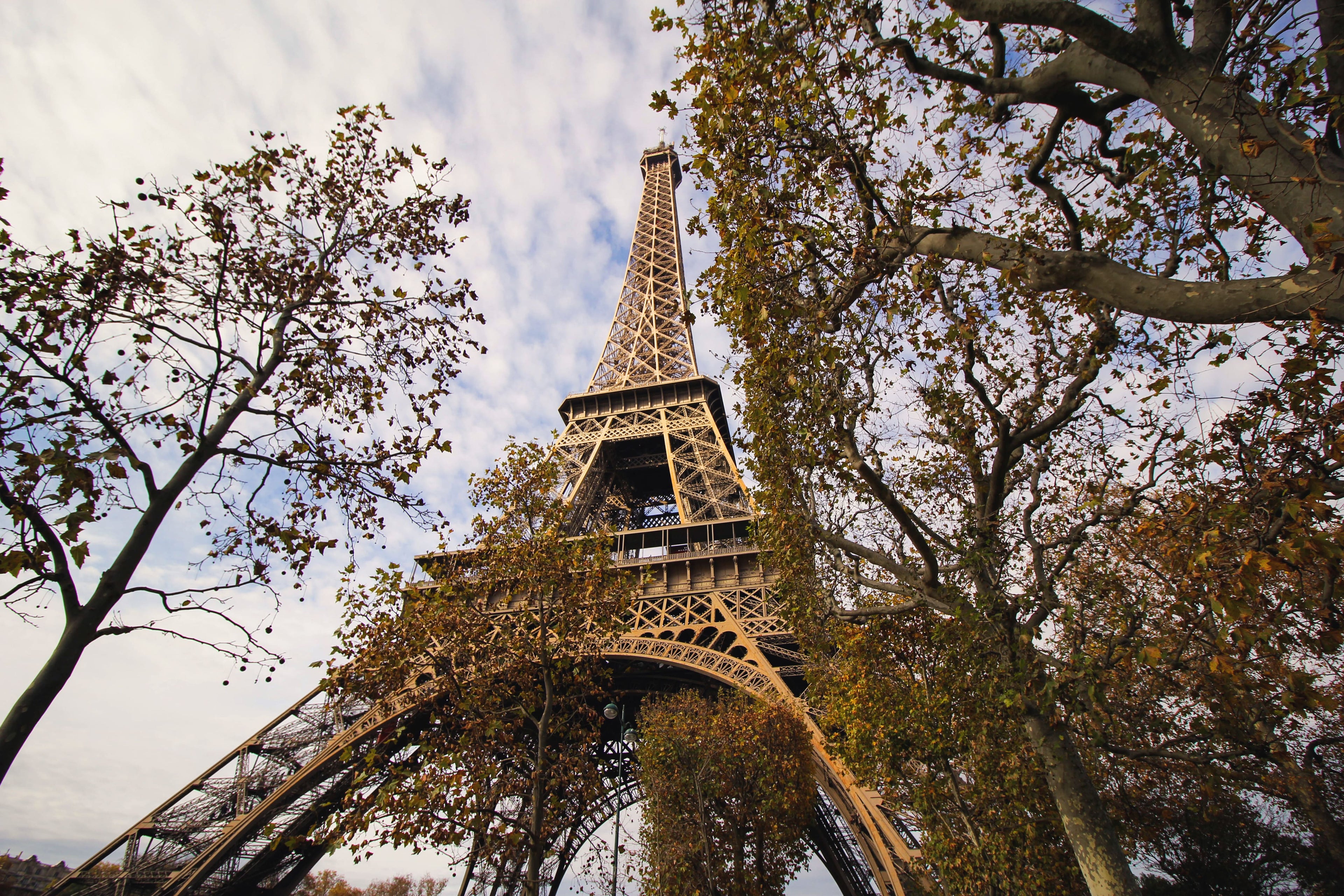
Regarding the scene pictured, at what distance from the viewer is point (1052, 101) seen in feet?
14.3

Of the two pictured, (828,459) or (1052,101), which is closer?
(1052,101)

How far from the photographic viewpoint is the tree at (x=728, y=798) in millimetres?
13312

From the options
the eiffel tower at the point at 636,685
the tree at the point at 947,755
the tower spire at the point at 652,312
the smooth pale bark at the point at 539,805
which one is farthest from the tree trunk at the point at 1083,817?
the tower spire at the point at 652,312

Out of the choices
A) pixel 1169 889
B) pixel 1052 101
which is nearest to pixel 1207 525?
pixel 1052 101

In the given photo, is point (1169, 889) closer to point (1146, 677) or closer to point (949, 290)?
point (1146, 677)

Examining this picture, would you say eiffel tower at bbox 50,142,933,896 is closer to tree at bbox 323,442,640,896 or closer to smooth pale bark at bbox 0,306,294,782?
tree at bbox 323,442,640,896

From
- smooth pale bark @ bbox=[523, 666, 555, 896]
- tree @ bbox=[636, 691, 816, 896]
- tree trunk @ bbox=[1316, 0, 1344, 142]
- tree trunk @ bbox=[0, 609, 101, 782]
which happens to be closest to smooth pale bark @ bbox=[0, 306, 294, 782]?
tree trunk @ bbox=[0, 609, 101, 782]

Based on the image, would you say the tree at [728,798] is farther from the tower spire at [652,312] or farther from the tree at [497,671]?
the tower spire at [652,312]

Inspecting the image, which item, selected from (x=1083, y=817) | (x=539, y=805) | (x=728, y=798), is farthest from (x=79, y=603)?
(x=728, y=798)

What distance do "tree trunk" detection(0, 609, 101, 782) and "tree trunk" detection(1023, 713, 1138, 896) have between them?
7706mm

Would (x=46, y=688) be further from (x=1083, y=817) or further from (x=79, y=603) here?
(x=1083, y=817)

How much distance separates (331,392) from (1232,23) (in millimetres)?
6866

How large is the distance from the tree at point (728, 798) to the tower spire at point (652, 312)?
1744 centimetres

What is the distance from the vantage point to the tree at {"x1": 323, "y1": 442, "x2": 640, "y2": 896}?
7.81 meters
